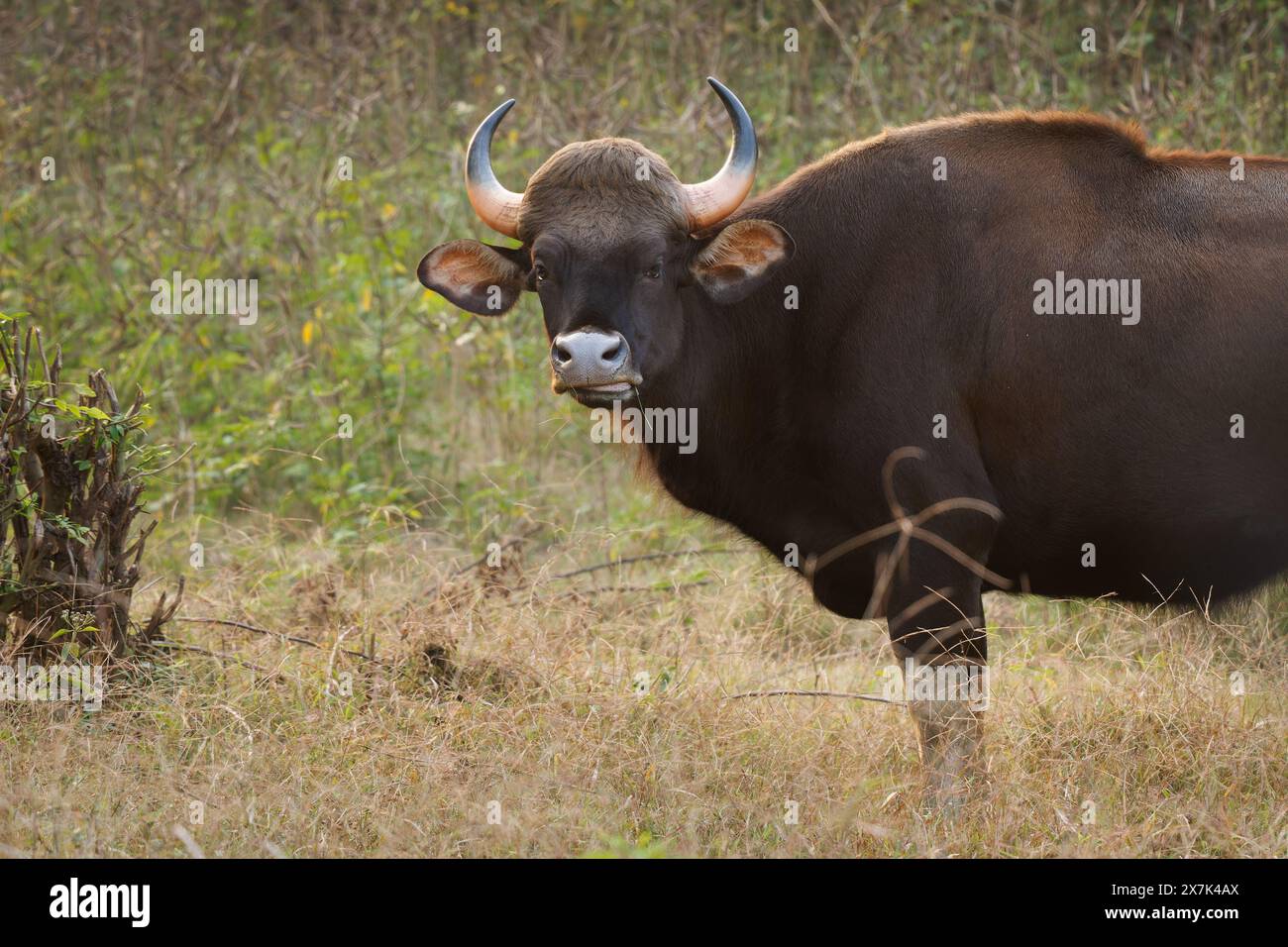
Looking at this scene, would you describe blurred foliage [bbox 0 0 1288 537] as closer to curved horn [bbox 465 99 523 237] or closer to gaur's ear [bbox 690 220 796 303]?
curved horn [bbox 465 99 523 237]

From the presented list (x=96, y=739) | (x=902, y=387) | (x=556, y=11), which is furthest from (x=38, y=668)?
(x=556, y=11)

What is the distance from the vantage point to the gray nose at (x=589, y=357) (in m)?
5.04

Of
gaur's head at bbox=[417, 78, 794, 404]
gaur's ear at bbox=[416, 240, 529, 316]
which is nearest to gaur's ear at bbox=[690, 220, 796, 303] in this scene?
gaur's head at bbox=[417, 78, 794, 404]

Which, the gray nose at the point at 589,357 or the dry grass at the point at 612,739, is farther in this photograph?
the gray nose at the point at 589,357

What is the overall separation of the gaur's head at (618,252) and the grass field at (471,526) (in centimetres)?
94

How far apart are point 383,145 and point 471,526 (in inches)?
169

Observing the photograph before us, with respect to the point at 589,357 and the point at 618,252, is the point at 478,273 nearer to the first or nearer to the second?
the point at 618,252

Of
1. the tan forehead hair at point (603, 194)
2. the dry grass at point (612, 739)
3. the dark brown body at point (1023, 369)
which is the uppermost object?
the tan forehead hair at point (603, 194)

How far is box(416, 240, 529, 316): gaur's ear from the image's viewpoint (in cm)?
573

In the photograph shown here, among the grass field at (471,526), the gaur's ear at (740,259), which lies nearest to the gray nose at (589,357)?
the gaur's ear at (740,259)

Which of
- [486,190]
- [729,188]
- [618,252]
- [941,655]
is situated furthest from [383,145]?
[941,655]

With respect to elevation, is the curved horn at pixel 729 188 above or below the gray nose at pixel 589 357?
above

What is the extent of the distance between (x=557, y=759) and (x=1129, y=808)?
2105 millimetres

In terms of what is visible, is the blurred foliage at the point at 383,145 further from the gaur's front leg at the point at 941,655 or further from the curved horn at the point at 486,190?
the gaur's front leg at the point at 941,655
